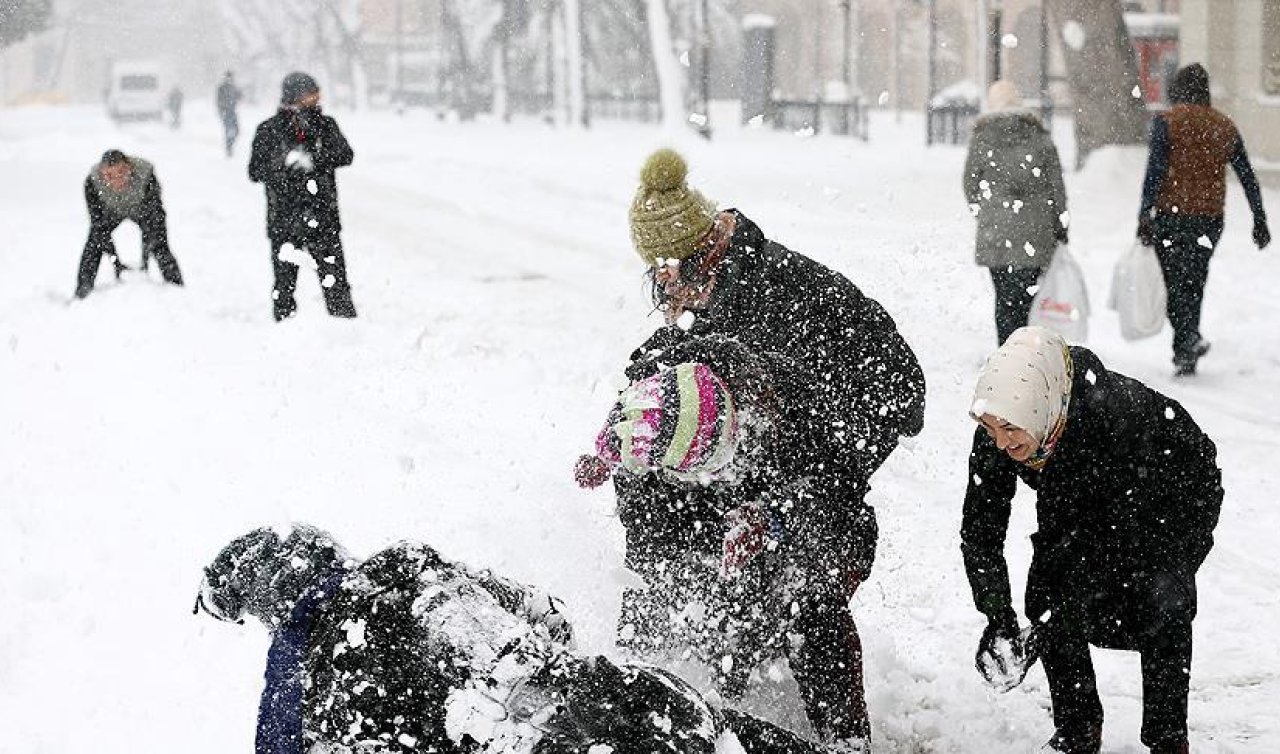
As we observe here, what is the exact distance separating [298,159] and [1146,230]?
544cm

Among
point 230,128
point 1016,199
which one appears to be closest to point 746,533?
point 1016,199

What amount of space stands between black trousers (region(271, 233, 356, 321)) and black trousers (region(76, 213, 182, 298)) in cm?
207

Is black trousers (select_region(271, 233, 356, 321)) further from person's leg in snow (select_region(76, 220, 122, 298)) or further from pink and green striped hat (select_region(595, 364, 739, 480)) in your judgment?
pink and green striped hat (select_region(595, 364, 739, 480))

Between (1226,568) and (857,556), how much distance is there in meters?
2.54

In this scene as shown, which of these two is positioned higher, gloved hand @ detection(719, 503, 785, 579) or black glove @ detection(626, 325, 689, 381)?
black glove @ detection(626, 325, 689, 381)

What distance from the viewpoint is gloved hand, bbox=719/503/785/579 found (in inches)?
149

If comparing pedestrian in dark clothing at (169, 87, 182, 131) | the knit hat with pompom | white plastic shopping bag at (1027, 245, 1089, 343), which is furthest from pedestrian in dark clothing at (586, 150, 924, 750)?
pedestrian in dark clothing at (169, 87, 182, 131)

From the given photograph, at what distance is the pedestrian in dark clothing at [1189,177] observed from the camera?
29.4 ft

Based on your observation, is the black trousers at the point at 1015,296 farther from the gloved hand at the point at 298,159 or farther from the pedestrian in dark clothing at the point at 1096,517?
the pedestrian in dark clothing at the point at 1096,517

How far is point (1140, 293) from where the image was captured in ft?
29.8

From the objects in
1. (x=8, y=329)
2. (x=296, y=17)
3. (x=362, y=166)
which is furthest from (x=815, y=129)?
(x=296, y=17)

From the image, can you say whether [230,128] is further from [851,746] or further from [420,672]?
[420,672]

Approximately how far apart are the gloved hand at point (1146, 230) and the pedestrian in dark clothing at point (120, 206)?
7.44 meters

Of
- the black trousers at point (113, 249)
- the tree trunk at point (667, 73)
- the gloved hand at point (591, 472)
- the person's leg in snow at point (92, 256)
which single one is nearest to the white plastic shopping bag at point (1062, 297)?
the gloved hand at point (591, 472)
